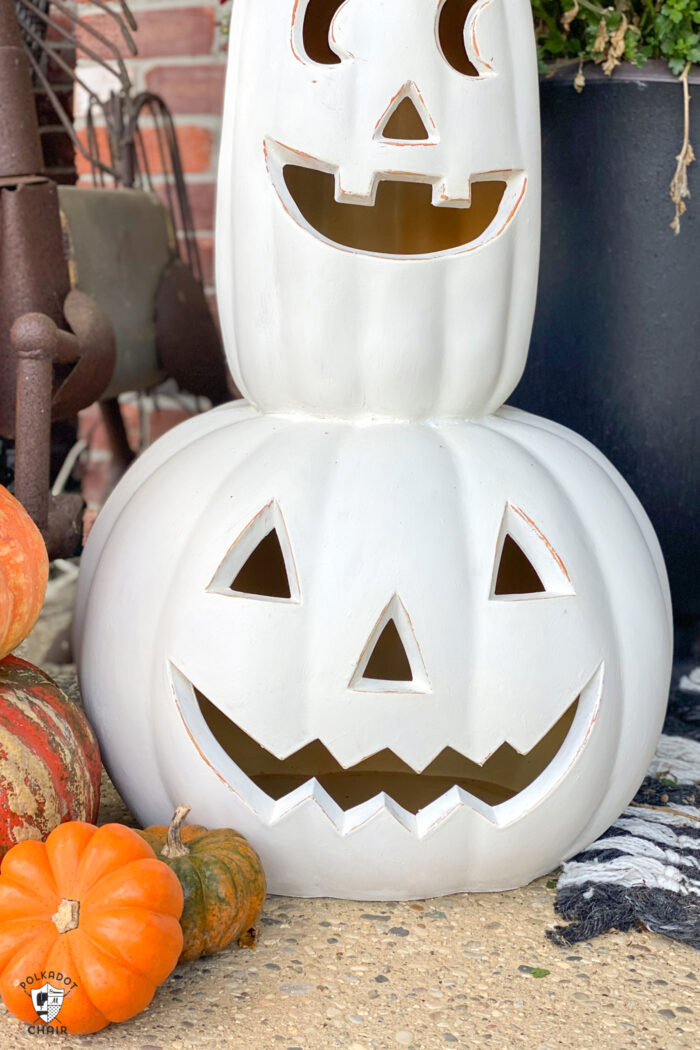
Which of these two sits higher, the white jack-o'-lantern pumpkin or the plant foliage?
the plant foliage

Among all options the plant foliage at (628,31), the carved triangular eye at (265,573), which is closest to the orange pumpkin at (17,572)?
the carved triangular eye at (265,573)

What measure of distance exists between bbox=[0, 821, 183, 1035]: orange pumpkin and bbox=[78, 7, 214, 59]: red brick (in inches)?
78.0

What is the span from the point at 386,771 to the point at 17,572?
1.81 feet

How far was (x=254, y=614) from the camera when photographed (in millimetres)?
1216

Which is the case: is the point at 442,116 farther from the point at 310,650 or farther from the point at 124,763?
the point at 124,763

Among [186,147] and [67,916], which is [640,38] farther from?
[67,916]

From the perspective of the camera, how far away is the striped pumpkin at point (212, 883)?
1.12 m

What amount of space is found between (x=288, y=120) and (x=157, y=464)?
1.46 feet

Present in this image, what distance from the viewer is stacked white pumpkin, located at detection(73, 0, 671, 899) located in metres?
1.21

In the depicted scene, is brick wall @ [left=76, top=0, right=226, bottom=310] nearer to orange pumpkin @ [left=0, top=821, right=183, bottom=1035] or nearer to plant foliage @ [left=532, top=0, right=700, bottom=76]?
plant foliage @ [left=532, top=0, right=700, bottom=76]

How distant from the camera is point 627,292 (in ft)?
5.79

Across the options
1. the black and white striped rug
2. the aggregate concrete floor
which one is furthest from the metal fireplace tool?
the black and white striped rug

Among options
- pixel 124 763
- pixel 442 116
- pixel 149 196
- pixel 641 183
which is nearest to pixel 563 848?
pixel 124 763

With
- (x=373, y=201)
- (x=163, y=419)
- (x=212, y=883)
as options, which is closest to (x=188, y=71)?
(x=163, y=419)
